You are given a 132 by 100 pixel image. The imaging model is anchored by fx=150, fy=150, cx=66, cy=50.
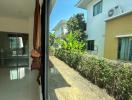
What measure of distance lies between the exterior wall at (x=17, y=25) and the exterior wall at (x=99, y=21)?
256 inches

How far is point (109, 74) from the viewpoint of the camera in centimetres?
104

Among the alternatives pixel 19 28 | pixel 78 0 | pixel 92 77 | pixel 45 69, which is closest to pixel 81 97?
pixel 92 77

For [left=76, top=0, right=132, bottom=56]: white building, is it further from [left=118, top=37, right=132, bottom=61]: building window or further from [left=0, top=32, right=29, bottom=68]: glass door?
[left=0, top=32, right=29, bottom=68]: glass door

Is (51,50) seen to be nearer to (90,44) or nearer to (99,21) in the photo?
(90,44)

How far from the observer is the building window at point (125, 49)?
80 centimetres

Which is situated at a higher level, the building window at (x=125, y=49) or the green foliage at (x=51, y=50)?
the building window at (x=125, y=49)

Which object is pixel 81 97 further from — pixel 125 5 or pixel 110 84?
pixel 125 5

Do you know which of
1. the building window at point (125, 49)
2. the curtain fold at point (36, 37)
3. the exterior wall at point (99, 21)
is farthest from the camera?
the curtain fold at point (36, 37)

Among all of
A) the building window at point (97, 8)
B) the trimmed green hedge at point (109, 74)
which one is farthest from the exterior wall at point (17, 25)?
the building window at point (97, 8)

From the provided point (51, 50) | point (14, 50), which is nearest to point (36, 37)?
point (51, 50)

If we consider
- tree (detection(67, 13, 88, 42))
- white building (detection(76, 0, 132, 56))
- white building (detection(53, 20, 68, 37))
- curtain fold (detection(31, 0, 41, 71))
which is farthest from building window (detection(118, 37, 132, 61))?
curtain fold (detection(31, 0, 41, 71))

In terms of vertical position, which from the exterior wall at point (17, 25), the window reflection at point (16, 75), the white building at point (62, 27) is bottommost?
the window reflection at point (16, 75)

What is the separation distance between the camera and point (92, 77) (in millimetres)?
1312

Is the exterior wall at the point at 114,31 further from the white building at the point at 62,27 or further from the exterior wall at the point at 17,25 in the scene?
the exterior wall at the point at 17,25
